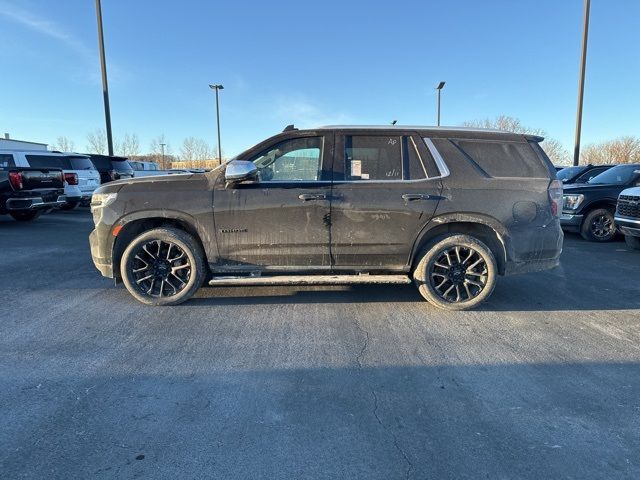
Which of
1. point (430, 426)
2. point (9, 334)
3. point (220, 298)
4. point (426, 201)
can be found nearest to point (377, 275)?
point (426, 201)

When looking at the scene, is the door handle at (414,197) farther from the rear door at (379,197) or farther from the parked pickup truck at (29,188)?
the parked pickup truck at (29,188)

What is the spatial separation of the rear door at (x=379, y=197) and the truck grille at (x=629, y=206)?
5.48 metres

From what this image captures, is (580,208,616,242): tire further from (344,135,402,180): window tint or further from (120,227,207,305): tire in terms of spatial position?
(120,227,207,305): tire

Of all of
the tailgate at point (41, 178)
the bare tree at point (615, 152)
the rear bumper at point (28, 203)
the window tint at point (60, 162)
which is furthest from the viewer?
the bare tree at point (615, 152)

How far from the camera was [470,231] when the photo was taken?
470 centimetres

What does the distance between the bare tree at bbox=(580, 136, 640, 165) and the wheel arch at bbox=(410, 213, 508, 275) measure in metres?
32.7

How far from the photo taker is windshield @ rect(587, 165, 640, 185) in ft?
31.0

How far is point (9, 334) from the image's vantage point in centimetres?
390

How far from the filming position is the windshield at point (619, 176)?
946cm

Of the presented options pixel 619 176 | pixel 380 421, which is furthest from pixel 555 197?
pixel 619 176

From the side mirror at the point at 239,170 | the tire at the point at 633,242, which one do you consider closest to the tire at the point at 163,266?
the side mirror at the point at 239,170

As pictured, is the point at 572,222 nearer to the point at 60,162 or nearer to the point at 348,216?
the point at 348,216

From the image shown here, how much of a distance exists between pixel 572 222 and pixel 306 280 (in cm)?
771

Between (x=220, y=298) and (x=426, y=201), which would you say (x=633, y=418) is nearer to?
(x=426, y=201)
